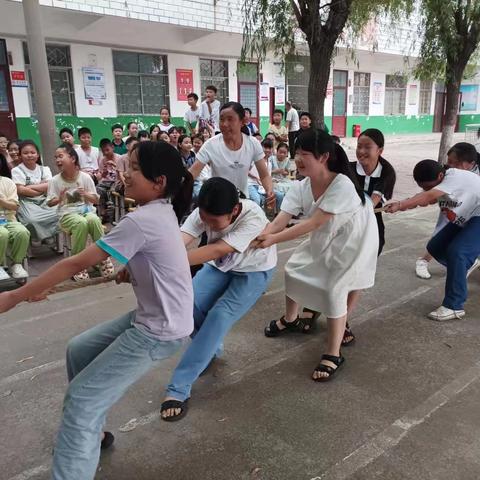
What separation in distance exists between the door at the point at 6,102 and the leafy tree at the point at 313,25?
215 inches

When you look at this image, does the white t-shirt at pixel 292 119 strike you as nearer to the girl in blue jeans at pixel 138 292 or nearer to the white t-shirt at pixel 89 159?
the white t-shirt at pixel 89 159

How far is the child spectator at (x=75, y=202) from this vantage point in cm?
458

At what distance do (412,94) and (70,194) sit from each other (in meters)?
20.0

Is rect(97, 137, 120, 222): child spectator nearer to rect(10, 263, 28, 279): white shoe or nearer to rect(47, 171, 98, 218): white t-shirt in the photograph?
rect(47, 171, 98, 218): white t-shirt

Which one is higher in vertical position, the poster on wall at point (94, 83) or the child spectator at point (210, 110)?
the poster on wall at point (94, 83)

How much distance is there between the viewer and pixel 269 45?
24.5ft

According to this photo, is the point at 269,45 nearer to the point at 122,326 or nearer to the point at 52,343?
the point at 52,343

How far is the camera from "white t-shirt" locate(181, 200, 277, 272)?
7.80 feet

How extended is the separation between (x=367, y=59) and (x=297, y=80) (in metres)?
3.60

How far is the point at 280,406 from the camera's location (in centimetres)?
255

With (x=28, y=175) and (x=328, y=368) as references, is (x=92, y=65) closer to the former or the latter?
(x=28, y=175)

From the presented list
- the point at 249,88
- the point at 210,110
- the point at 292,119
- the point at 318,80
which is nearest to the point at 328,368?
the point at 318,80

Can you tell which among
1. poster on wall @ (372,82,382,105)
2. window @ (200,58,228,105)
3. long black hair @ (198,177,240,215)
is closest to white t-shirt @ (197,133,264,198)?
long black hair @ (198,177,240,215)

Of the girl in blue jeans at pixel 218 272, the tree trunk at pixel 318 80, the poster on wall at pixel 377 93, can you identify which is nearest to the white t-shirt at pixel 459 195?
the girl in blue jeans at pixel 218 272
